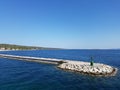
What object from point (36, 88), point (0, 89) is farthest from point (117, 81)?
point (0, 89)

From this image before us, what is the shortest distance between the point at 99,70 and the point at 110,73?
7.52ft

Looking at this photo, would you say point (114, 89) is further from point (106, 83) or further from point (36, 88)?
point (36, 88)

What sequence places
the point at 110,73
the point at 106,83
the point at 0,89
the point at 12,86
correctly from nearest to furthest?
the point at 0,89 < the point at 12,86 < the point at 106,83 < the point at 110,73

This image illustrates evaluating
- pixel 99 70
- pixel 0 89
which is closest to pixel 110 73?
pixel 99 70

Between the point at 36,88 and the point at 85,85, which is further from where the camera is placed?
the point at 85,85

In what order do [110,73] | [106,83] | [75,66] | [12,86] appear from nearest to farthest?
[12,86] < [106,83] < [110,73] < [75,66]

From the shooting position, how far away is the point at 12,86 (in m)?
23.3

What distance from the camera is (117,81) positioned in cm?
2664

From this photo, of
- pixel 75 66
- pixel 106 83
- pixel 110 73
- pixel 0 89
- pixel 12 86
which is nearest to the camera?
pixel 0 89

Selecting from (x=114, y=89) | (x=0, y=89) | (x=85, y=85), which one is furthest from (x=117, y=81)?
(x=0, y=89)

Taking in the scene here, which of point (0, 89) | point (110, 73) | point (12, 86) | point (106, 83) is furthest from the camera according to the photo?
point (110, 73)

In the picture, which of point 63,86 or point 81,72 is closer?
point 63,86

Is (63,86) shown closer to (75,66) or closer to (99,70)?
(99,70)

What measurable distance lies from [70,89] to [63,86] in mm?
1748
